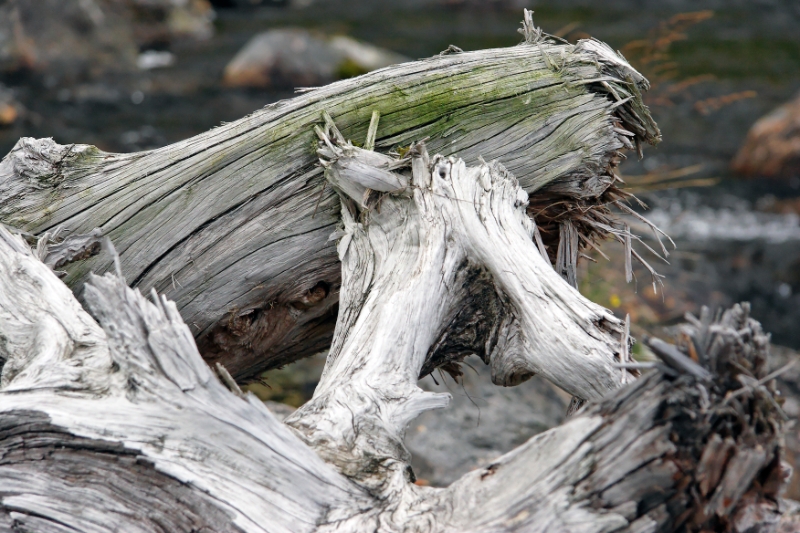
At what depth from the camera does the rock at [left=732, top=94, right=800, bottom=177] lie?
Result: 805 centimetres

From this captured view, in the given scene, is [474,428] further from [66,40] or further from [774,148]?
[66,40]

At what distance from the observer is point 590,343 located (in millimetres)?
1913

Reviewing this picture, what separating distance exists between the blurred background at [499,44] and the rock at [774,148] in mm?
21

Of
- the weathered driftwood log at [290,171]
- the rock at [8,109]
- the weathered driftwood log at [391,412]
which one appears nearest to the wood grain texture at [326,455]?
the weathered driftwood log at [391,412]

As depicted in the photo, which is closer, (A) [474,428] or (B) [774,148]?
(A) [474,428]

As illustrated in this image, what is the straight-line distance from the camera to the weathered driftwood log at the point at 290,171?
2.54 metres

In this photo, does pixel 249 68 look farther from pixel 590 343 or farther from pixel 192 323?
pixel 590 343

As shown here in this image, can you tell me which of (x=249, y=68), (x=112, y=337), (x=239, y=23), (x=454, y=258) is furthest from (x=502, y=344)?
(x=239, y=23)

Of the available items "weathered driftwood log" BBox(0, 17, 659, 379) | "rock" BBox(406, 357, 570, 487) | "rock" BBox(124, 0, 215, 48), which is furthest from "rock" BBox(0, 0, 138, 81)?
"weathered driftwood log" BBox(0, 17, 659, 379)

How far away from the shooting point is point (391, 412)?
1.81 meters

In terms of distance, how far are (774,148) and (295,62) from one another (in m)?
6.57

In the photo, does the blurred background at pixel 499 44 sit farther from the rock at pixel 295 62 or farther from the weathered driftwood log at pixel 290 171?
the weathered driftwood log at pixel 290 171

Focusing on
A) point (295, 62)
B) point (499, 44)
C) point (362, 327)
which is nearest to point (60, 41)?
point (295, 62)

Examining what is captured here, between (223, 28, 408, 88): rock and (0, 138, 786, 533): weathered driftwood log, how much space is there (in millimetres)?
8508
